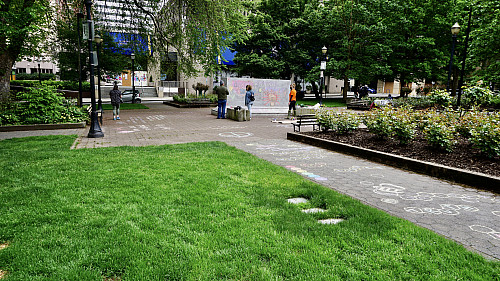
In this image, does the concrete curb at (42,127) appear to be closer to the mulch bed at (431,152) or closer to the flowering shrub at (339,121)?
the flowering shrub at (339,121)

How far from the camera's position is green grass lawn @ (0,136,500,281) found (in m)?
2.94

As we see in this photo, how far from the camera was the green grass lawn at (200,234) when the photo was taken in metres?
2.94

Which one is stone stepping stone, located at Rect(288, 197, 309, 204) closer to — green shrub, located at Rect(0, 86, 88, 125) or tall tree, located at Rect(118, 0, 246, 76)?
green shrub, located at Rect(0, 86, 88, 125)

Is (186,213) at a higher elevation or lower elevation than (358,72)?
lower

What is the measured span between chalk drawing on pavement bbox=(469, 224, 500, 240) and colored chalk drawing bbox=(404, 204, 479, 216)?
0.46 m

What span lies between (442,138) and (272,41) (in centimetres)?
3137

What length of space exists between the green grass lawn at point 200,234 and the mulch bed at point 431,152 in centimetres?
356

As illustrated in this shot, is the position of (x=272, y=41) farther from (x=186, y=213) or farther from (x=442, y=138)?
(x=186, y=213)

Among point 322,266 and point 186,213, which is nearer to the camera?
point 322,266

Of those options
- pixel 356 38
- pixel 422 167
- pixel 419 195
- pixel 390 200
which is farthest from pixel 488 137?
pixel 356 38

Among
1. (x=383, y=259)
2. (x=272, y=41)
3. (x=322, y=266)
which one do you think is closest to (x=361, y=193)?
(x=383, y=259)

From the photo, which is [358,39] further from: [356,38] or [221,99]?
[221,99]

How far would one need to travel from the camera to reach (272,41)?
36.6m

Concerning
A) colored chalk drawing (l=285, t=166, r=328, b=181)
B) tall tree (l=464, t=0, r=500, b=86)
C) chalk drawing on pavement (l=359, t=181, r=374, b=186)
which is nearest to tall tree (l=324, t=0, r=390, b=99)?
tall tree (l=464, t=0, r=500, b=86)
